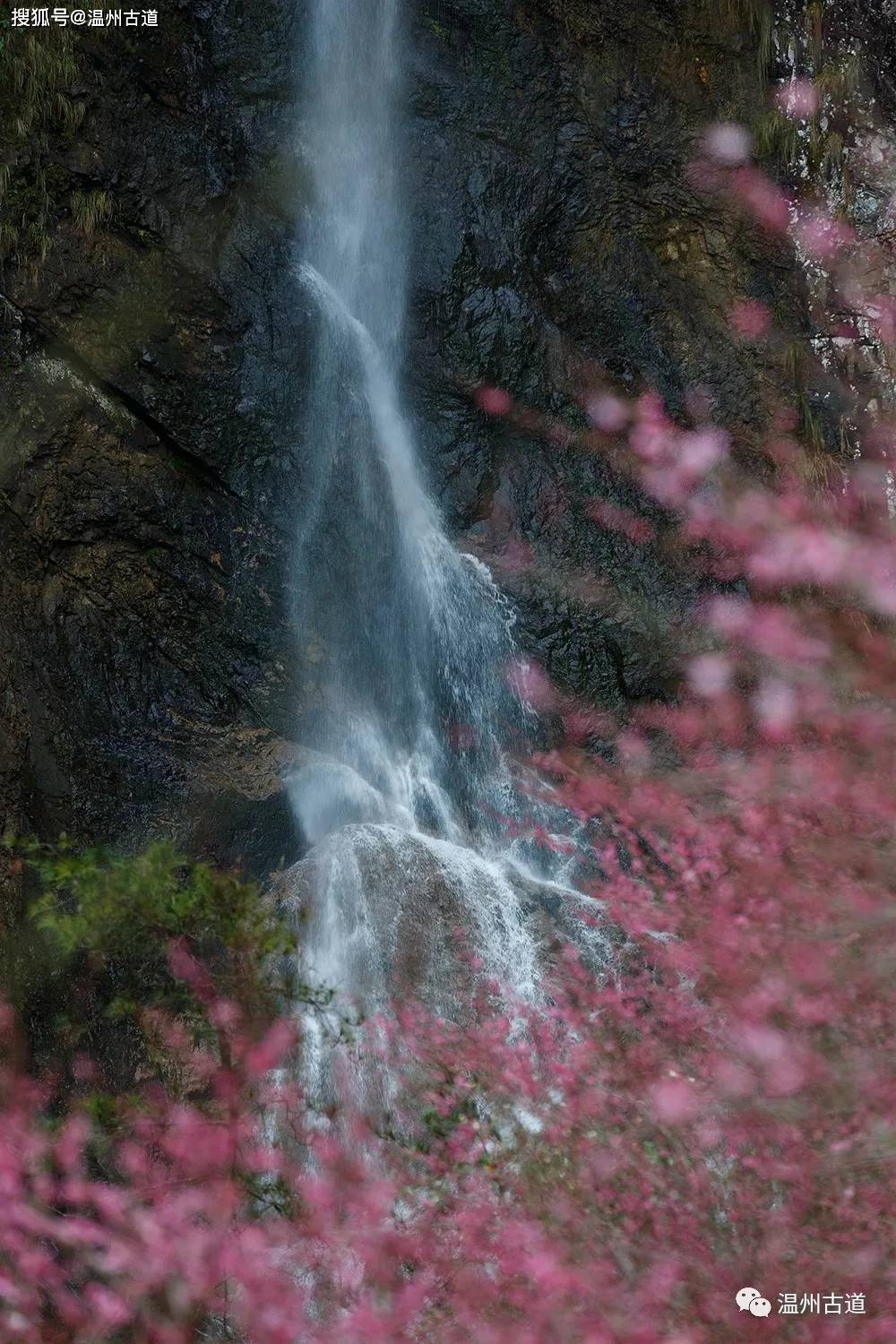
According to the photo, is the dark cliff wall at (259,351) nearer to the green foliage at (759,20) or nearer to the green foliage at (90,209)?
the green foliage at (90,209)

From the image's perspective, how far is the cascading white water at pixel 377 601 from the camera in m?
6.07

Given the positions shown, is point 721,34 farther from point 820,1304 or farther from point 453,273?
point 820,1304

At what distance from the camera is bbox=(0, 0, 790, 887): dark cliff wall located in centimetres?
610

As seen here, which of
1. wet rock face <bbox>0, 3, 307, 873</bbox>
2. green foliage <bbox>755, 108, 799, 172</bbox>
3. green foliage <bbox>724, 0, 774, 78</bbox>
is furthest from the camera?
green foliage <bbox>755, 108, 799, 172</bbox>

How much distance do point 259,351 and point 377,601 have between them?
1772 mm

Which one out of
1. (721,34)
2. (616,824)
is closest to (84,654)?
(616,824)

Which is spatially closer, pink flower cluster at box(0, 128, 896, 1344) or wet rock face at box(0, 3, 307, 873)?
pink flower cluster at box(0, 128, 896, 1344)

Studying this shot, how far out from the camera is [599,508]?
7531 millimetres

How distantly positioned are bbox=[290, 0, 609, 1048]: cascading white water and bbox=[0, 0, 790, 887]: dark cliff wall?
20 cm

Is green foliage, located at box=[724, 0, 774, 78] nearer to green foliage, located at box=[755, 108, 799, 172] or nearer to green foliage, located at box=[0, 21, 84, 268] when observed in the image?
green foliage, located at box=[755, 108, 799, 172]

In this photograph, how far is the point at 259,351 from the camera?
6812 millimetres

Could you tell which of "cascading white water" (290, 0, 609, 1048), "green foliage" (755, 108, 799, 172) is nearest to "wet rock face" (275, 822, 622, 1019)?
"cascading white water" (290, 0, 609, 1048)

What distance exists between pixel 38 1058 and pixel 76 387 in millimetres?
3782

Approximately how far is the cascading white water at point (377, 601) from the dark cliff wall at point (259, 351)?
197mm
